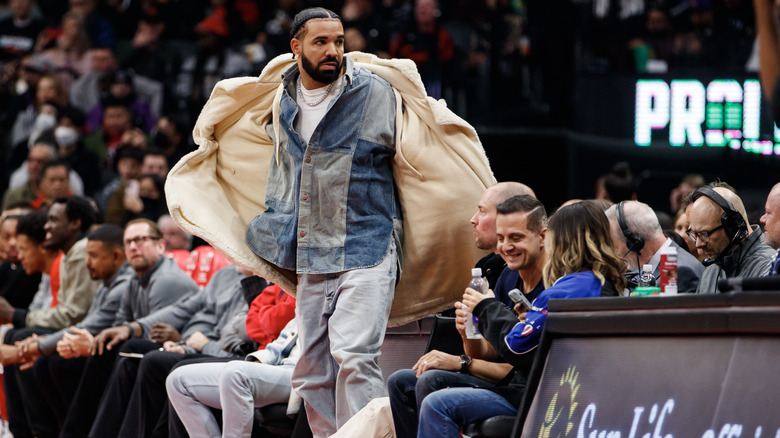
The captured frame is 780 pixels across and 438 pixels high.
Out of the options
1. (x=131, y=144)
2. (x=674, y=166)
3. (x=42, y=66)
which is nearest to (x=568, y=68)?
(x=674, y=166)

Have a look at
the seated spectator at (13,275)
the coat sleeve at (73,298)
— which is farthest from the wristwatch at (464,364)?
the seated spectator at (13,275)

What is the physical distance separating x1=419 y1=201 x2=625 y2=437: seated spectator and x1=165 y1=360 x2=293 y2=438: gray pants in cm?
163

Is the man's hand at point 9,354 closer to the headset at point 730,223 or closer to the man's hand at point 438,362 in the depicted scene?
the man's hand at point 438,362

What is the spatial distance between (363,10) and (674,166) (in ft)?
12.7

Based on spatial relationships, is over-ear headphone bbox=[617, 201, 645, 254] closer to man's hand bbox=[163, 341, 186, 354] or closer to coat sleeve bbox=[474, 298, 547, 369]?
coat sleeve bbox=[474, 298, 547, 369]

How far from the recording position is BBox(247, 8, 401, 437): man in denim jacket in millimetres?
5043

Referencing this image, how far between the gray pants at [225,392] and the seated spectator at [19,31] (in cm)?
921

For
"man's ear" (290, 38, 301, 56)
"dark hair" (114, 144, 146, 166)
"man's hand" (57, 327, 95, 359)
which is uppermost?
"man's ear" (290, 38, 301, 56)

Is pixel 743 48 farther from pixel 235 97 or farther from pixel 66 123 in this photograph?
pixel 66 123

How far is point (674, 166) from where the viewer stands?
30.7ft

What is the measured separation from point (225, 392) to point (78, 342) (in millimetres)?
2046

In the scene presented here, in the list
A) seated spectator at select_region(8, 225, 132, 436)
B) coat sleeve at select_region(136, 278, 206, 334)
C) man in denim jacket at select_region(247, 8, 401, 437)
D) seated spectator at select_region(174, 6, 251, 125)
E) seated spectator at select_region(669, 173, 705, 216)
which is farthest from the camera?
seated spectator at select_region(174, 6, 251, 125)

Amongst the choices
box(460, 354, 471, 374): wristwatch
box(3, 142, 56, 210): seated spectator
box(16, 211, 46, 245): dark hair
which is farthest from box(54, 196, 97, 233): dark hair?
box(460, 354, 471, 374): wristwatch

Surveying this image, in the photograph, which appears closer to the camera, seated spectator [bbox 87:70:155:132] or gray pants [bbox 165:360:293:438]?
gray pants [bbox 165:360:293:438]
